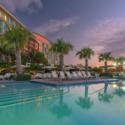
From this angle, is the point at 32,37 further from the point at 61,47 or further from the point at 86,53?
the point at 61,47

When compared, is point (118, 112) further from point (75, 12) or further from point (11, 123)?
point (75, 12)

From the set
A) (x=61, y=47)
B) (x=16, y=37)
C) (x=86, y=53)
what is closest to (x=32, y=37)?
(x=86, y=53)

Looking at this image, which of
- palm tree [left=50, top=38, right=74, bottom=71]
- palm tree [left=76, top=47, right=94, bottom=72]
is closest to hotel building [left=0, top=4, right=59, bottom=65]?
palm tree [left=50, top=38, right=74, bottom=71]

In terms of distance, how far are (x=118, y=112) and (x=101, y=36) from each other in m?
23.3

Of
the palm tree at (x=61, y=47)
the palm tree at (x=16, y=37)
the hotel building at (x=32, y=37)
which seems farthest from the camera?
the hotel building at (x=32, y=37)

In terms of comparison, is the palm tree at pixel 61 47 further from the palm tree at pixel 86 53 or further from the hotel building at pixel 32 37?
the palm tree at pixel 86 53

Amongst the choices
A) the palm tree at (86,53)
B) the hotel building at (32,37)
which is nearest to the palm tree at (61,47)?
the hotel building at (32,37)

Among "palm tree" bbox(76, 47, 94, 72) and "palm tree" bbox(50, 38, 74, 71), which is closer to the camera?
"palm tree" bbox(50, 38, 74, 71)

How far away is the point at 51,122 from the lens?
2.94 m

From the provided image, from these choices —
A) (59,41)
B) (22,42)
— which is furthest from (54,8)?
(22,42)

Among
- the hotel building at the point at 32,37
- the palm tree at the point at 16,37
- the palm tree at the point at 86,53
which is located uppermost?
the hotel building at the point at 32,37

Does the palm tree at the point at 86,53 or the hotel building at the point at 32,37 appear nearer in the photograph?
the palm tree at the point at 86,53

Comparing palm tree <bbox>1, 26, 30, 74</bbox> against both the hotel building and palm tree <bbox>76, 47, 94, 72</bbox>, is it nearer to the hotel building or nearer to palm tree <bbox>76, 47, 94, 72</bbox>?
the hotel building

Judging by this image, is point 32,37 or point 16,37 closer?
point 16,37
